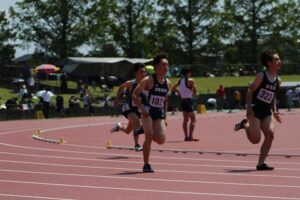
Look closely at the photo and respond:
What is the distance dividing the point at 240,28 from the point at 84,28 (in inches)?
832

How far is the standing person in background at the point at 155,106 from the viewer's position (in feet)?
39.9

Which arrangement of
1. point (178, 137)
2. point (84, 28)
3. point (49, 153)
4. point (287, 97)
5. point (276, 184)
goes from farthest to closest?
point (84, 28) → point (287, 97) → point (178, 137) → point (49, 153) → point (276, 184)

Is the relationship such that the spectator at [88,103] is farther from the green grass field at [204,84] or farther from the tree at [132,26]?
the tree at [132,26]

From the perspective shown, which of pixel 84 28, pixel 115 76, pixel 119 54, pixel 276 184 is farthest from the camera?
pixel 119 54

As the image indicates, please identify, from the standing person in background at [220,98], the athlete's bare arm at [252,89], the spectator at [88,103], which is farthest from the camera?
the standing person in background at [220,98]

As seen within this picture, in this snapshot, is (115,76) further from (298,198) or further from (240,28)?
(298,198)

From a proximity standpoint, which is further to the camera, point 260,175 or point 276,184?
point 260,175

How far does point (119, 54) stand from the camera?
7781 centimetres

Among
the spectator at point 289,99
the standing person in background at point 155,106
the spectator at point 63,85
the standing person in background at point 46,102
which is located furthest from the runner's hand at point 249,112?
the spectator at point 63,85

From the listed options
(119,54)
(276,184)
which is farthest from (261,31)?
(276,184)

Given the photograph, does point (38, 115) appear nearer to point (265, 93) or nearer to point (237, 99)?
point (237, 99)

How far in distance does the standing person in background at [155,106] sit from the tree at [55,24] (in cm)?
5981

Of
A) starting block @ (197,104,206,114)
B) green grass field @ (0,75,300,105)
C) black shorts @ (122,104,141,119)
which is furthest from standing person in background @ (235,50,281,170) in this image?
green grass field @ (0,75,300,105)

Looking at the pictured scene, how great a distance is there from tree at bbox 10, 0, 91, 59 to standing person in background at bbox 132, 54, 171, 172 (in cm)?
5981
